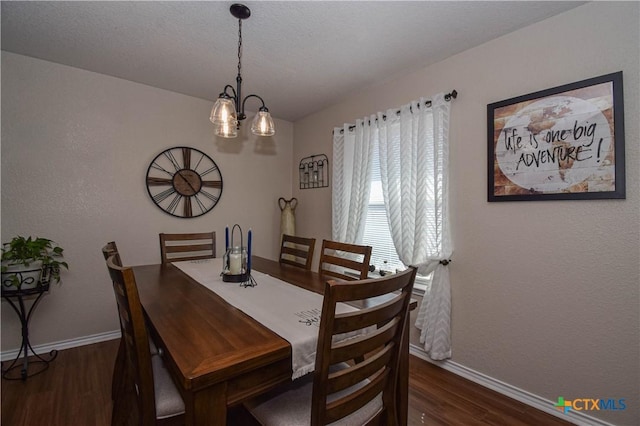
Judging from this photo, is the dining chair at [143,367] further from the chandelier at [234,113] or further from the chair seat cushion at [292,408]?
the chandelier at [234,113]

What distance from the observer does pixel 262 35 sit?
6.49 feet

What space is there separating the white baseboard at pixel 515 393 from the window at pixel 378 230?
31.5 inches

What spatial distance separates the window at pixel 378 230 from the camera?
271 centimetres

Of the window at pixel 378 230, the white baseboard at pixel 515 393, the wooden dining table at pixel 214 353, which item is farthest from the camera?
the window at pixel 378 230

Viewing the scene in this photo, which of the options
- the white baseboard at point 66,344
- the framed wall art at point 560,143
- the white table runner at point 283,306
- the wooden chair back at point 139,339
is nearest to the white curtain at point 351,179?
the framed wall art at point 560,143

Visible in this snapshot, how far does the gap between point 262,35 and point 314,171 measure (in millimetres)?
1740

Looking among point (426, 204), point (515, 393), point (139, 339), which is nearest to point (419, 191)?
point (426, 204)

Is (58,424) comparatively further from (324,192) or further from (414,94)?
(414,94)

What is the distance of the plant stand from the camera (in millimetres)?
2016

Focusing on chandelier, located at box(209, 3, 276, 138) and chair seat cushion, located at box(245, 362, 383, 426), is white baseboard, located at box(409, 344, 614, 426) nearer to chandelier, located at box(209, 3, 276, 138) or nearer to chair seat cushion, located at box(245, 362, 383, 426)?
chair seat cushion, located at box(245, 362, 383, 426)

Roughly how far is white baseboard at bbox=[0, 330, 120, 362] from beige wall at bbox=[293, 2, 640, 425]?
303 cm

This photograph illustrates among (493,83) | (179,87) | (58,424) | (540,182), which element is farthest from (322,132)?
(58,424)

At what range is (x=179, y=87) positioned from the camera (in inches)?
112

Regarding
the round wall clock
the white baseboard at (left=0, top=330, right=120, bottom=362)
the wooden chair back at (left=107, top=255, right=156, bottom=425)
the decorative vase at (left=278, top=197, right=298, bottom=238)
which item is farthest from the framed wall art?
the white baseboard at (left=0, top=330, right=120, bottom=362)
